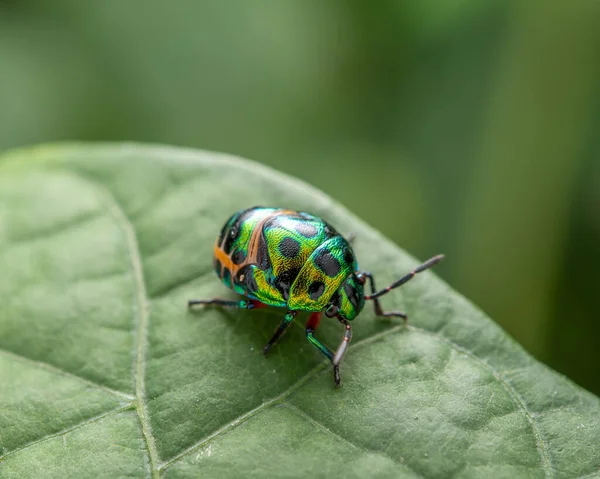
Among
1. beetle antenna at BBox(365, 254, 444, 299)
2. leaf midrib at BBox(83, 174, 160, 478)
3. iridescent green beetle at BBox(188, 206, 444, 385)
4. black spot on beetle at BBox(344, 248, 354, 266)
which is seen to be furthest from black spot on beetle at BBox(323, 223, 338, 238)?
leaf midrib at BBox(83, 174, 160, 478)

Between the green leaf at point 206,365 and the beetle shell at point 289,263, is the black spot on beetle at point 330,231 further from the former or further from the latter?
the green leaf at point 206,365

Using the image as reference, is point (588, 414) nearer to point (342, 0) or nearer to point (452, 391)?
point (452, 391)

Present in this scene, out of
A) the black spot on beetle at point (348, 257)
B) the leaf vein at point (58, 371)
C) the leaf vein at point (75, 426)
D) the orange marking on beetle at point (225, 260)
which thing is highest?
the black spot on beetle at point (348, 257)

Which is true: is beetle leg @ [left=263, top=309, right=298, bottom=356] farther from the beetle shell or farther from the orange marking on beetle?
the orange marking on beetle

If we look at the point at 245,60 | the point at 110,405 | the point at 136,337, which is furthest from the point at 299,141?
the point at 110,405

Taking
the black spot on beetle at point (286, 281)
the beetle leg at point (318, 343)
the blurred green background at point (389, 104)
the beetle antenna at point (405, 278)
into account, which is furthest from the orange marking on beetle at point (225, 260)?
the blurred green background at point (389, 104)

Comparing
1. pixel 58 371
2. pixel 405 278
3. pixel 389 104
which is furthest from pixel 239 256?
pixel 389 104

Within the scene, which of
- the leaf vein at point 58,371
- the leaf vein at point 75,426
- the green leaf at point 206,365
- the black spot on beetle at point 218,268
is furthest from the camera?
the black spot on beetle at point 218,268

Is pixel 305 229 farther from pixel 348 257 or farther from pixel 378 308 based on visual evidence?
pixel 378 308

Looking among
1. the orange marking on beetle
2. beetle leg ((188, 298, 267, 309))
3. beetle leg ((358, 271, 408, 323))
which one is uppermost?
the orange marking on beetle
